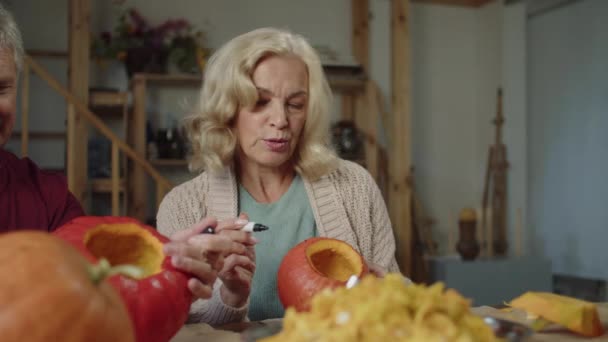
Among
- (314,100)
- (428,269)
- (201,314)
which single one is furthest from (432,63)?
(201,314)

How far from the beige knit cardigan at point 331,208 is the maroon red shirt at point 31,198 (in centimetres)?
26

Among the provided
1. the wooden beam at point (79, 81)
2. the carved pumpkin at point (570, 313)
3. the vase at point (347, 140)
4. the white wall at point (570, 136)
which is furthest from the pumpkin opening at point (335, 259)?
the white wall at point (570, 136)

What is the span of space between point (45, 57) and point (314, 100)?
3473mm

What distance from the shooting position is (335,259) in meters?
0.99

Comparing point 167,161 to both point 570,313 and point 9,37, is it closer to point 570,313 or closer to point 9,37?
point 9,37

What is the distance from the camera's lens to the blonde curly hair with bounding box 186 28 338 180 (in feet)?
4.69

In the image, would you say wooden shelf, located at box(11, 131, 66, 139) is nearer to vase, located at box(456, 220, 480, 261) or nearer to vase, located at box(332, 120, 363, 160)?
vase, located at box(332, 120, 363, 160)

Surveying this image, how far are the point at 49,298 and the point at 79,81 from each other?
335cm

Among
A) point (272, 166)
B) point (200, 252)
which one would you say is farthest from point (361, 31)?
point (200, 252)

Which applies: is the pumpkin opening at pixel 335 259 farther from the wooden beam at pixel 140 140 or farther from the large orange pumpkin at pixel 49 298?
the wooden beam at pixel 140 140

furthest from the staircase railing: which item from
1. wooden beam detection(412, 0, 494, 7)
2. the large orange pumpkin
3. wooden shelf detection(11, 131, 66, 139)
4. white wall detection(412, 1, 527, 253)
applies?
wooden beam detection(412, 0, 494, 7)

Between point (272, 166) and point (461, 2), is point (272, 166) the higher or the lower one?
the lower one

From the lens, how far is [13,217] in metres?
1.15

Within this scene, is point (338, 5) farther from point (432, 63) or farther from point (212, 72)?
point (212, 72)
